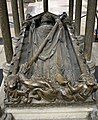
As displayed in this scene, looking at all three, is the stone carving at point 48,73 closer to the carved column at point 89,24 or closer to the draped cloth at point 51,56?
the draped cloth at point 51,56

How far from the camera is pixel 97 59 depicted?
13.6 ft

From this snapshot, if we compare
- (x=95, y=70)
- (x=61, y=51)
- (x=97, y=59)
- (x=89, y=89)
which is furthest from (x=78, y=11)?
(x=89, y=89)

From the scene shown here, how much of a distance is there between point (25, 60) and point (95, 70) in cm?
154

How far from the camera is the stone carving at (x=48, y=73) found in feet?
7.12

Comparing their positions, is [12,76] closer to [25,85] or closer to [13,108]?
[25,85]

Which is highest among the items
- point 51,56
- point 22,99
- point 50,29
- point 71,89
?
point 50,29

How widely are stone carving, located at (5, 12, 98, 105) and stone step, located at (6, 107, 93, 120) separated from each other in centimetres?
11

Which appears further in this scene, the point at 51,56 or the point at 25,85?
the point at 51,56

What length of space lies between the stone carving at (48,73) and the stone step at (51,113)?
112 mm

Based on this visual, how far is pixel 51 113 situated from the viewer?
7.57 feet

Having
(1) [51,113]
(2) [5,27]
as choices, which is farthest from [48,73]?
(2) [5,27]

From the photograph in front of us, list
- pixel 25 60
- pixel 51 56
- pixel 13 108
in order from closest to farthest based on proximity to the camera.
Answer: pixel 13 108 < pixel 51 56 < pixel 25 60

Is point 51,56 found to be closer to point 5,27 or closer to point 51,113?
point 51,113

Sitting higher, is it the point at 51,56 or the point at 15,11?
the point at 15,11
